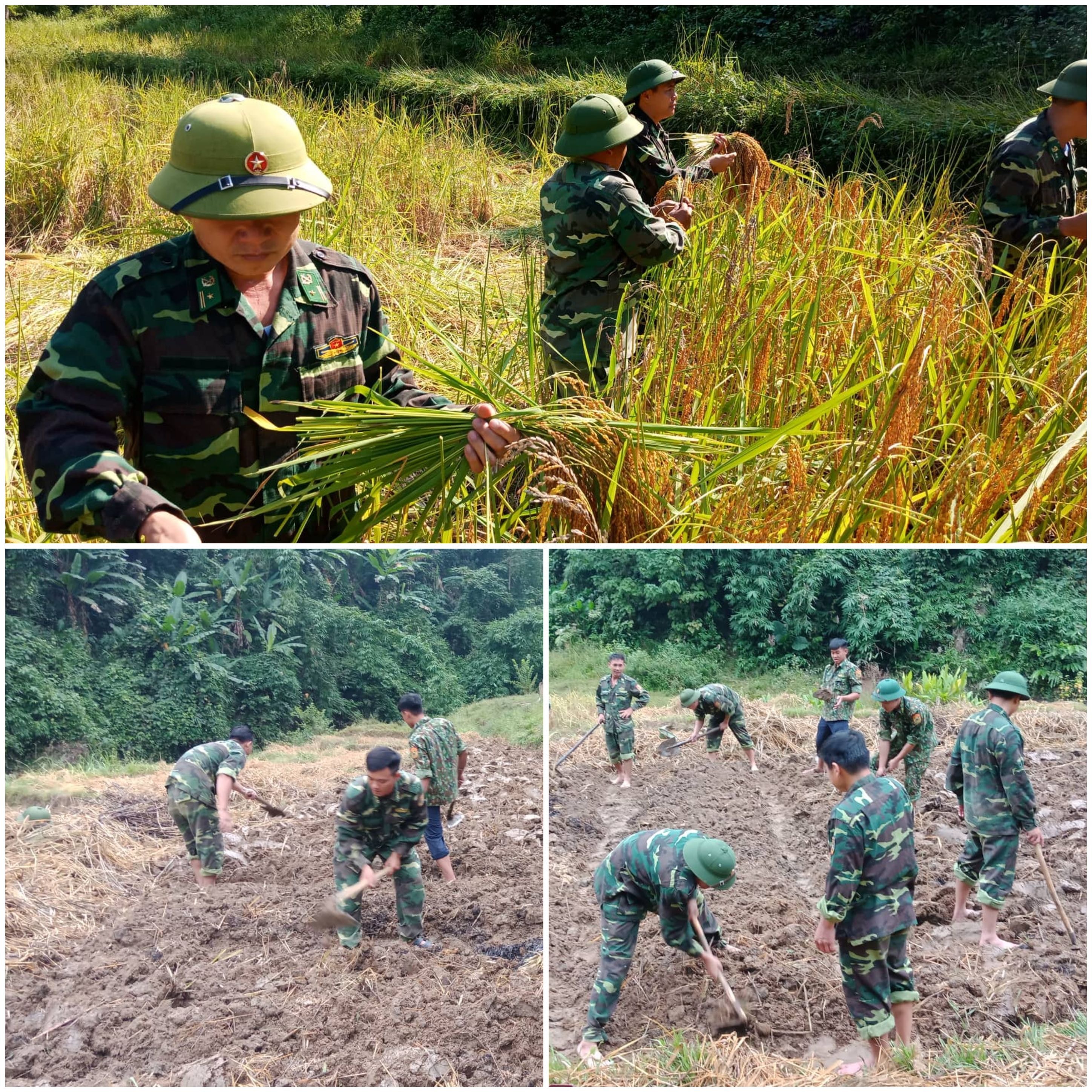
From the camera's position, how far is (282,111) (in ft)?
7.26

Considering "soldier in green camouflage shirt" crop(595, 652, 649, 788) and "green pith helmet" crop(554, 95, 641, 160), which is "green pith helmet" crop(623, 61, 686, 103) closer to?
"green pith helmet" crop(554, 95, 641, 160)

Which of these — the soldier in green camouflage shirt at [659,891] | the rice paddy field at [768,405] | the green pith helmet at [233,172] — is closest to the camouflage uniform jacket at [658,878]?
the soldier in green camouflage shirt at [659,891]

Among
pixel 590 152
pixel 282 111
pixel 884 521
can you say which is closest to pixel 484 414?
pixel 282 111

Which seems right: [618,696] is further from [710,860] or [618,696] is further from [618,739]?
[710,860]

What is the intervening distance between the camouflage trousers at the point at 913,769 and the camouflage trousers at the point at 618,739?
44.8 inches

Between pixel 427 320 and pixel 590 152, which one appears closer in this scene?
pixel 427 320

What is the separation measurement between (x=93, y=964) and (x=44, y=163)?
6.81m

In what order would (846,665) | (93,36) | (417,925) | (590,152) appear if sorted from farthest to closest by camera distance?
(93,36), (590,152), (846,665), (417,925)

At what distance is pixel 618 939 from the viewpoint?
2316 millimetres

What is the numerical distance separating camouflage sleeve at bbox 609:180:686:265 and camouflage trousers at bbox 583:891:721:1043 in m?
2.34

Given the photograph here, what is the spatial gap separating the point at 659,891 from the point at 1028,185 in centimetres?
329

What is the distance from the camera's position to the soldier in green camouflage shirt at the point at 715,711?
2670 mm

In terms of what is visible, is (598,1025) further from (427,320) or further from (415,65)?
(415,65)

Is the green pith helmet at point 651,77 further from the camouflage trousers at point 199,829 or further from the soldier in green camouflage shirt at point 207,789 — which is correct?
the camouflage trousers at point 199,829
